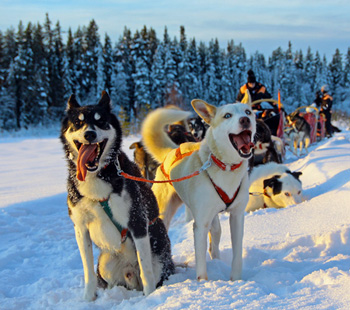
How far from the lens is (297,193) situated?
17.0 ft

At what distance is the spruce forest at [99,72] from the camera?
35.7m

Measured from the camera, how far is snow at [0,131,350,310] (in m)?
2.00

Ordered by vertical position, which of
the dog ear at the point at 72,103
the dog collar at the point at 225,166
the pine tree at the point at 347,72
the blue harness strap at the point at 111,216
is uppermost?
the dog ear at the point at 72,103

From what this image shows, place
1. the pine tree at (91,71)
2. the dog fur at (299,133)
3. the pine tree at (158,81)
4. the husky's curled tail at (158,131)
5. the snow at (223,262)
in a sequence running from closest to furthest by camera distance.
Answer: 1. the snow at (223,262)
2. the husky's curled tail at (158,131)
3. the dog fur at (299,133)
4. the pine tree at (91,71)
5. the pine tree at (158,81)

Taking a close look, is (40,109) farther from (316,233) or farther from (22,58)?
(316,233)

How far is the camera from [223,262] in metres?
3.03

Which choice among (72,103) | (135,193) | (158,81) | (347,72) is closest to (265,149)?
(135,193)

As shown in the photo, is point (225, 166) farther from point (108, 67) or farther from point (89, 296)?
point (108, 67)

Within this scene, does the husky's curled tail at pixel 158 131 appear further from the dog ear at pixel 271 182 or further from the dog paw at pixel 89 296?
the dog ear at pixel 271 182

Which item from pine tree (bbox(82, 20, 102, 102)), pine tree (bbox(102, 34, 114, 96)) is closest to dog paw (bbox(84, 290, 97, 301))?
pine tree (bbox(82, 20, 102, 102))

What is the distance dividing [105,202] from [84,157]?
34cm

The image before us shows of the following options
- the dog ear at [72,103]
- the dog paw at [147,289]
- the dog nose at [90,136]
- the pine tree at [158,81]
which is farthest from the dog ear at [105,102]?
the pine tree at [158,81]

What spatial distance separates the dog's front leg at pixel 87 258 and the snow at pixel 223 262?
0.07 m

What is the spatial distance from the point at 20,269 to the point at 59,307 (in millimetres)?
1189
